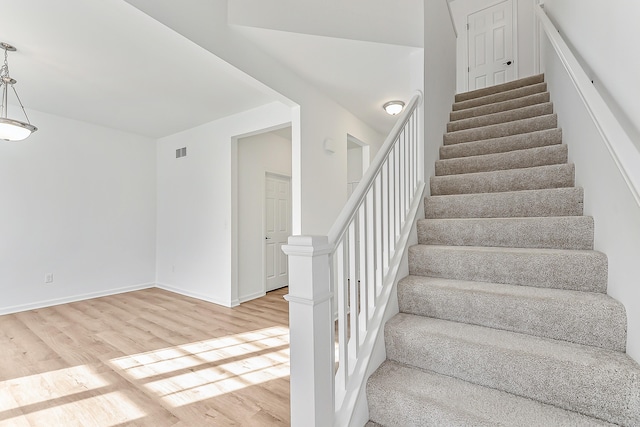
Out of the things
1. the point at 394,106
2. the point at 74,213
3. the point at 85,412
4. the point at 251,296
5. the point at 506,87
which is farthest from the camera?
the point at 251,296

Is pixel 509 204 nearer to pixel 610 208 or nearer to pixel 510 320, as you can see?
pixel 610 208

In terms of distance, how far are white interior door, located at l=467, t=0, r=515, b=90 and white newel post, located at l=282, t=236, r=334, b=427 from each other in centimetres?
525

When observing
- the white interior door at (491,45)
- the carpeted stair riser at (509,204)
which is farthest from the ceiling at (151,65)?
the white interior door at (491,45)

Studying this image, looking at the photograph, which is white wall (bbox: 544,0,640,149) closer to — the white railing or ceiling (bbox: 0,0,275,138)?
the white railing

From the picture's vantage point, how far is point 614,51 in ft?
4.04

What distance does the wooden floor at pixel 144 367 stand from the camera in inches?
73.5

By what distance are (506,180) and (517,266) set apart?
0.85m

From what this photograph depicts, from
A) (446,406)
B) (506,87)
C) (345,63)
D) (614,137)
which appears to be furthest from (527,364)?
(506,87)

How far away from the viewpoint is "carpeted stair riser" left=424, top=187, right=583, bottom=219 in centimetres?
179

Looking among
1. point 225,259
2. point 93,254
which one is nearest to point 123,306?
point 93,254

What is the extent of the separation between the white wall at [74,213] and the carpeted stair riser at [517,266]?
4.98 m

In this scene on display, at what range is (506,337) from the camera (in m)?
1.34

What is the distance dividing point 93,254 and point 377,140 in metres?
4.96

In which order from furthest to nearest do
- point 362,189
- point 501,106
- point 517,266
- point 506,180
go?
point 501,106 → point 506,180 → point 517,266 → point 362,189
